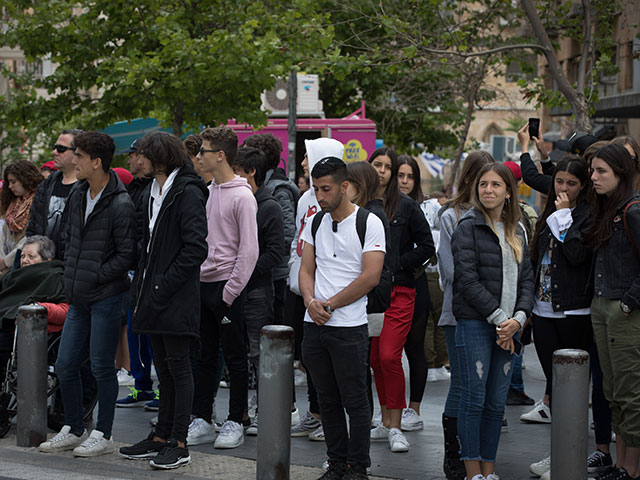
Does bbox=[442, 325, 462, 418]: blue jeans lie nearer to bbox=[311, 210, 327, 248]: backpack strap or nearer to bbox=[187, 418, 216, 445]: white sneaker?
bbox=[311, 210, 327, 248]: backpack strap

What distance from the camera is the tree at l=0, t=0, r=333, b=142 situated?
56.5 feet

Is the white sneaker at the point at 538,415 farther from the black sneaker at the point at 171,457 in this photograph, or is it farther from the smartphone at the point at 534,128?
the black sneaker at the point at 171,457

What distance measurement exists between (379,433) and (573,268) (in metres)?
1.96

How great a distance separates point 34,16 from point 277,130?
7.13m

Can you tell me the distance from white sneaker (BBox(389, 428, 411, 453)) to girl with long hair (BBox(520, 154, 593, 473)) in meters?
1.01

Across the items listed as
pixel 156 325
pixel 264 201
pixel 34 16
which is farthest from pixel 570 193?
pixel 34 16

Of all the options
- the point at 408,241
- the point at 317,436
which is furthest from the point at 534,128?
the point at 317,436

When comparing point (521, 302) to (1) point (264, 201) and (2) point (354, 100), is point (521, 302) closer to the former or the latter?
(1) point (264, 201)

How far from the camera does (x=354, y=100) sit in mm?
30641

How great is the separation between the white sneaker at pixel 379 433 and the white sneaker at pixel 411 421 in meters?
0.36

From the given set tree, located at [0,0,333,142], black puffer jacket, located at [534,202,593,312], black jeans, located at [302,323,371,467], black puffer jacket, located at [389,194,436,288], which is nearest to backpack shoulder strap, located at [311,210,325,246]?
black jeans, located at [302,323,371,467]

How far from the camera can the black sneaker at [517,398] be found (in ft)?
29.6

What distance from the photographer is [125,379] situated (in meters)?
9.82

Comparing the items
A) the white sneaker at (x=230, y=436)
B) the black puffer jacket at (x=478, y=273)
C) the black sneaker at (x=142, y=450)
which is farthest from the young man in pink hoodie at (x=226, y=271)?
the black puffer jacket at (x=478, y=273)
